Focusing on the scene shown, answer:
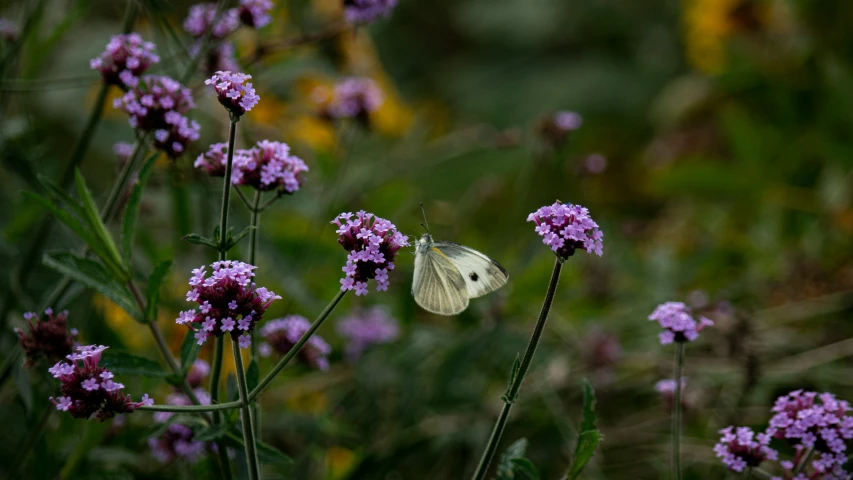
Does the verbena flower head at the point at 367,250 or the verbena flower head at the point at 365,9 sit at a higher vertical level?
the verbena flower head at the point at 365,9

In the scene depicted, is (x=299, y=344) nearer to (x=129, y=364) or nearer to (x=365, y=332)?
(x=129, y=364)

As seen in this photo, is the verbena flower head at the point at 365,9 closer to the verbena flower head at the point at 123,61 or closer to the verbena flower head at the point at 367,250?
the verbena flower head at the point at 123,61

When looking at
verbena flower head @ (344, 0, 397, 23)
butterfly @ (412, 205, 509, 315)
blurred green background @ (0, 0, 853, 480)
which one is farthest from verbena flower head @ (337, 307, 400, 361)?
verbena flower head @ (344, 0, 397, 23)

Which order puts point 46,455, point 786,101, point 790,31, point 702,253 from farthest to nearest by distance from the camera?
point 790,31 < point 786,101 < point 702,253 < point 46,455

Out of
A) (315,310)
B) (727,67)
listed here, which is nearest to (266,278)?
(315,310)

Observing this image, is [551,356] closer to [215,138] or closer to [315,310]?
[315,310]

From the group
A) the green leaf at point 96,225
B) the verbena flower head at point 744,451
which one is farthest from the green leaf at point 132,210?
the verbena flower head at point 744,451
